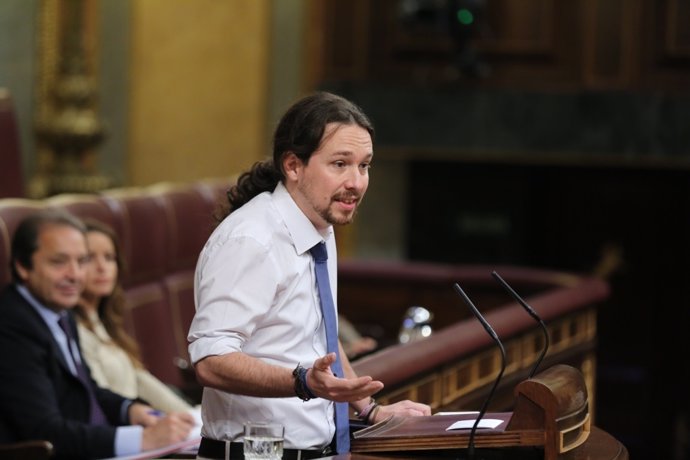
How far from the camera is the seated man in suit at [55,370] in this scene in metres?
3.37

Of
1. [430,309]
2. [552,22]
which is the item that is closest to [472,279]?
[430,309]

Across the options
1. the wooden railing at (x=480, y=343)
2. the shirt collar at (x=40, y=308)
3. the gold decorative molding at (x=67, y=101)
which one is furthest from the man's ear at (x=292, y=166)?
the gold decorative molding at (x=67, y=101)

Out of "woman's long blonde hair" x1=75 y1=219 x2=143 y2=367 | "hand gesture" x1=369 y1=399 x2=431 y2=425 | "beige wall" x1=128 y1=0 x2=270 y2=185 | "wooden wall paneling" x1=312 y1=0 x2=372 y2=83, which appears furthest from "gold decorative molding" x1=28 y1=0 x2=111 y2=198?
"hand gesture" x1=369 y1=399 x2=431 y2=425

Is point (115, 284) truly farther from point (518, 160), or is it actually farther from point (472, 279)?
point (518, 160)

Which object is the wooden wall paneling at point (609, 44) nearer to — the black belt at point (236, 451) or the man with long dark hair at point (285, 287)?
the man with long dark hair at point (285, 287)

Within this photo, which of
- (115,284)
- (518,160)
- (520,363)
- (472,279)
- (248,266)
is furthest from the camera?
(518,160)

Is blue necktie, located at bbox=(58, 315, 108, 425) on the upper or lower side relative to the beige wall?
lower

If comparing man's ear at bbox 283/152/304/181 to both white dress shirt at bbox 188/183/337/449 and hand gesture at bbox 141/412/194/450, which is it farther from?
hand gesture at bbox 141/412/194/450

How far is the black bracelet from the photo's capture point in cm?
214

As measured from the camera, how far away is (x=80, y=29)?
7488 millimetres

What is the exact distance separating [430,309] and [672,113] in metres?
1.70

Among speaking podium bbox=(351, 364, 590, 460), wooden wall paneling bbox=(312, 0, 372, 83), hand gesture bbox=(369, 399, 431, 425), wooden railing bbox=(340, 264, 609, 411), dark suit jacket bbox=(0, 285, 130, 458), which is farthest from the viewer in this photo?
wooden wall paneling bbox=(312, 0, 372, 83)

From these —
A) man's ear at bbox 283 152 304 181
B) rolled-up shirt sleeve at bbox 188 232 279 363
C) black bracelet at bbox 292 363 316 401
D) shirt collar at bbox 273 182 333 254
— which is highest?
man's ear at bbox 283 152 304 181

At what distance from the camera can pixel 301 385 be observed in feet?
7.05
